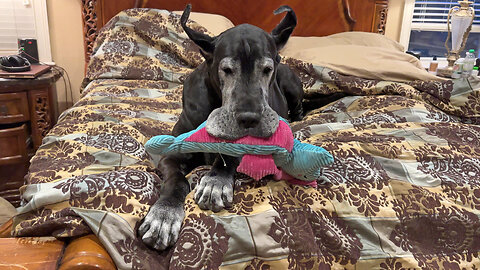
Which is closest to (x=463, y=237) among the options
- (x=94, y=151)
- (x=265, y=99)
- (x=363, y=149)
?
(x=363, y=149)

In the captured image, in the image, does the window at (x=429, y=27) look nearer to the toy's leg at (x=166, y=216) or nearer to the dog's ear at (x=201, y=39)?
the dog's ear at (x=201, y=39)

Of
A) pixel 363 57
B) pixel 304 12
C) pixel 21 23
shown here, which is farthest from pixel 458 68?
pixel 21 23

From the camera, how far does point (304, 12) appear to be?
323cm

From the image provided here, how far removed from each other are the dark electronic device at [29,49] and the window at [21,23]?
0.10 meters

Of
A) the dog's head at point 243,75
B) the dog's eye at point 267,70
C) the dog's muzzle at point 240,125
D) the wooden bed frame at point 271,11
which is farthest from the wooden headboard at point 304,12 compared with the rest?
the dog's muzzle at point 240,125

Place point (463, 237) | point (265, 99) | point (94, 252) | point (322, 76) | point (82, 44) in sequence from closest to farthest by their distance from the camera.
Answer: point (94, 252), point (463, 237), point (265, 99), point (322, 76), point (82, 44)

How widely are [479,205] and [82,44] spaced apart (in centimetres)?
297

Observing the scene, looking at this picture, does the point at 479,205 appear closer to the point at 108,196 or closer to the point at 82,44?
the point at 108,196

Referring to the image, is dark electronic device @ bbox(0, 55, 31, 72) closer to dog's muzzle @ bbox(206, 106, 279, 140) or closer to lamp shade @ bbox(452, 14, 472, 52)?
dog's muzzle @ bbox(206, 106, 279, 140)

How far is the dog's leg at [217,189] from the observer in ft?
3.06

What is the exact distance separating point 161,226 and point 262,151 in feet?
1.04

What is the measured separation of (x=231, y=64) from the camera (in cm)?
118

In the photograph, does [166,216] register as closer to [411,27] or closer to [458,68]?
[458,68]

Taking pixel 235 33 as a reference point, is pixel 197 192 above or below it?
below
